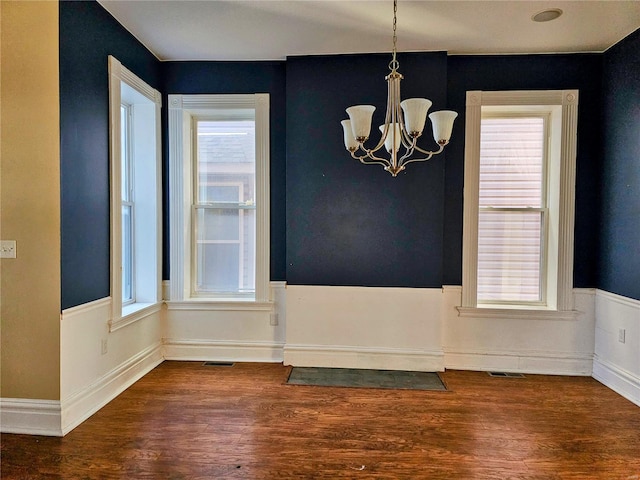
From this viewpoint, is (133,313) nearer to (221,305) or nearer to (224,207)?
(221,305)

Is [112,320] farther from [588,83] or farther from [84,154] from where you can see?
[588,83]

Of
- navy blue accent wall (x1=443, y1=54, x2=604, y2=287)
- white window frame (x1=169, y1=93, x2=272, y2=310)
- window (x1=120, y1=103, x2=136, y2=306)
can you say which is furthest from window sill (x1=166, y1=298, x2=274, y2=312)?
navy blue accent wall (x1=443, y1=54, x2=604, y2=287)

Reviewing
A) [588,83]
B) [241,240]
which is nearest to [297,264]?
[241,240]

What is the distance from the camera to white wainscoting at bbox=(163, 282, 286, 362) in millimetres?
3586

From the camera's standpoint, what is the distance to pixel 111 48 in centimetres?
276

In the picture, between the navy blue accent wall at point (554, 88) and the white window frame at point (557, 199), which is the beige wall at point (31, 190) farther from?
the white window frame at point (557, 199)

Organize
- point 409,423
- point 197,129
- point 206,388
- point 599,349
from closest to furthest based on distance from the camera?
1. point 409,423
2. point 206,388
3. point 599,349
4. point 197,129

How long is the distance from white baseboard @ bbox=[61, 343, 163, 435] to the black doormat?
1.28 m

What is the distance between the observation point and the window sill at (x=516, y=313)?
131 inches

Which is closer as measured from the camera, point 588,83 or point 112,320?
point 112,320

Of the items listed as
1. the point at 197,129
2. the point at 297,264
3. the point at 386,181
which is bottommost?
the point at 297,264

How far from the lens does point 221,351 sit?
11.8ft

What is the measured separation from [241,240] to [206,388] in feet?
4.58

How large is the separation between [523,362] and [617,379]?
666mm
